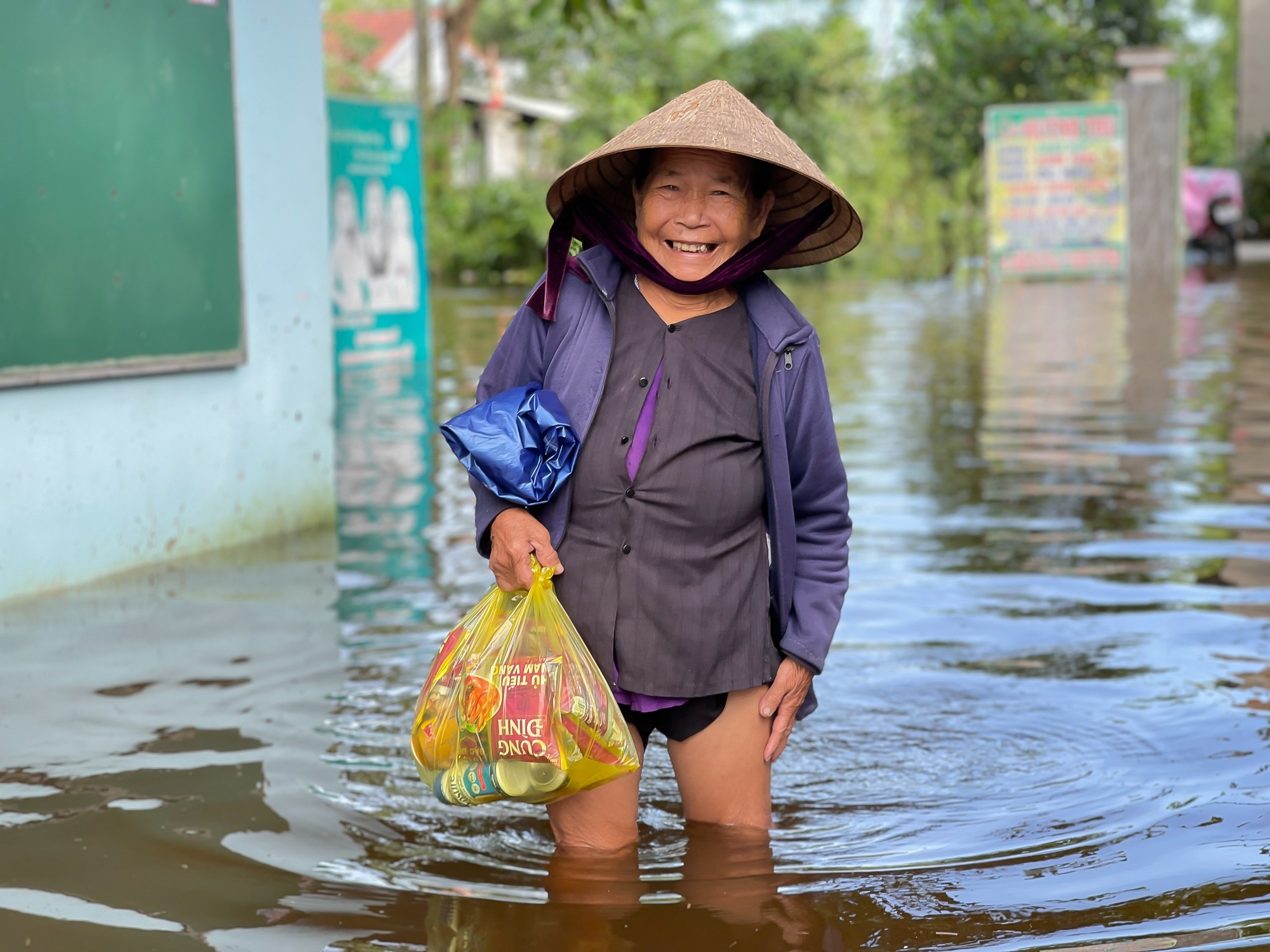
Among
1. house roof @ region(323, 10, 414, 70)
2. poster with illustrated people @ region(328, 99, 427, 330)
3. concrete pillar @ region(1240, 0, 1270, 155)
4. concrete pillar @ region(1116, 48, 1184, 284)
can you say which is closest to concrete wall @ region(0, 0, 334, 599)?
poster with illustrated people @ region(328, 99, 427, 330)

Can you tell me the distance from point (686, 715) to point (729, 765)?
0.16 m

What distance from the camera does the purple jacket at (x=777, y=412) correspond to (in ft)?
10.4

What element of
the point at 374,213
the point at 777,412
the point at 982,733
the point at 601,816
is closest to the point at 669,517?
the point at 777,412

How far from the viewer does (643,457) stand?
10.4 feet

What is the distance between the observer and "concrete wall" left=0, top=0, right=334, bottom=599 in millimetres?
5621

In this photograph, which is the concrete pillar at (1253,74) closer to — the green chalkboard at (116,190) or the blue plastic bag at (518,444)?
the green chalkboard at (116,190)

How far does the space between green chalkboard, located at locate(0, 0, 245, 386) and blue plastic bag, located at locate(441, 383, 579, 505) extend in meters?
3.01

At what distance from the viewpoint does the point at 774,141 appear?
3.11 meters

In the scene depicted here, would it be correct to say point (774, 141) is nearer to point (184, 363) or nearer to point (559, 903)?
point (559, 903)

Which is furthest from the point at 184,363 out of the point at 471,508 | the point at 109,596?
the point at 471,508

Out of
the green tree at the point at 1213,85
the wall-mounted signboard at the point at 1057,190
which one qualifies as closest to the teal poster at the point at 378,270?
the wall-mounted signboard at the point at 1057,190

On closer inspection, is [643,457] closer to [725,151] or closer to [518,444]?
[518,444]

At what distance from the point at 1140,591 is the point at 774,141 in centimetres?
354

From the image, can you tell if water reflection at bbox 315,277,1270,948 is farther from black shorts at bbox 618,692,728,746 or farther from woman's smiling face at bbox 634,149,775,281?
woman's smiling face at bbox 634,149,775,281
